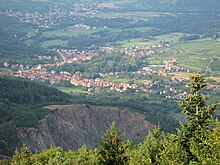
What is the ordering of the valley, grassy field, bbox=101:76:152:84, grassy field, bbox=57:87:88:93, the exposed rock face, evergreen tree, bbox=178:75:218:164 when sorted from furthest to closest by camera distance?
grassy field, bbox=101:76:152:84 < grassy field, bbox=57:87:88:93 < the valley < the exposed rock face < evergreen tree, bbox=178:75:218:164

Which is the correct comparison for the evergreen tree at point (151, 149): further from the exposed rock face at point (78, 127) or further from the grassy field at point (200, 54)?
the grassy field at point (200, 54)

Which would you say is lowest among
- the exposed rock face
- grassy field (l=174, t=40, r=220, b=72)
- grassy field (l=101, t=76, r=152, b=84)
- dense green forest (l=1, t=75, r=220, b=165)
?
grassy field (l=101, t=76, r=152, b=84)

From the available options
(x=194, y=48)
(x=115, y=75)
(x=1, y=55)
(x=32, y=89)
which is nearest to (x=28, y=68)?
(x=1, y=55)

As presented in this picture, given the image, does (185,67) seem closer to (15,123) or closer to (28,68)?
(28,68)

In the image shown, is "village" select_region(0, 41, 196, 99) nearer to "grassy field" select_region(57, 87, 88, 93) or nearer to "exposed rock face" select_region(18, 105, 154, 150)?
"grassy field" select_region(57, 87, 88, 93)

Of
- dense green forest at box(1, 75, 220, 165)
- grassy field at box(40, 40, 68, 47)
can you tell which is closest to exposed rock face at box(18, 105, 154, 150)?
dense green forest at box(1, 75, 220, 165)

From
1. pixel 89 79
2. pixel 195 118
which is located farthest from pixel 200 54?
pixel 195 118

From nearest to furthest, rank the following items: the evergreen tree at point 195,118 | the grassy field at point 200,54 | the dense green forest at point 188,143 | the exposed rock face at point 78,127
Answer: the dense green forest at point 188,143, the evergreen tree at point 195,118, the exposed rock face at point 78,127, the grassy field at point 200,54

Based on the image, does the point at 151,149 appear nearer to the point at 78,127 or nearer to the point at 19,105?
the point at 78,127

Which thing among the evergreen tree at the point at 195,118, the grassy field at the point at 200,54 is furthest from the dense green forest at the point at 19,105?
the grassy field at the point at 200,54
